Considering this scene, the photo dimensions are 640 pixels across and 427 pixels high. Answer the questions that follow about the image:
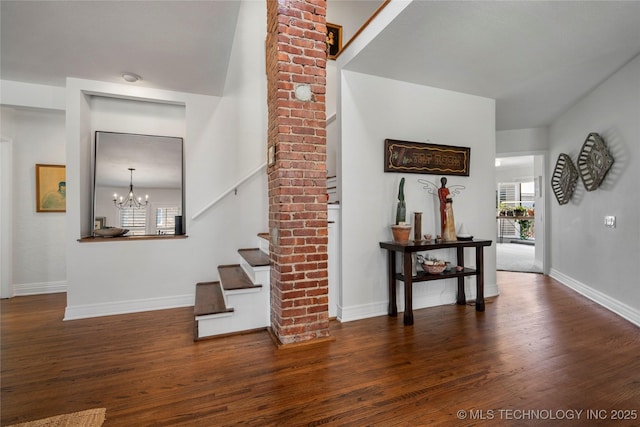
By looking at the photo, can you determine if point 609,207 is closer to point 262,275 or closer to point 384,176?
point 384,176

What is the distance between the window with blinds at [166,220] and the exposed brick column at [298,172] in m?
1.85

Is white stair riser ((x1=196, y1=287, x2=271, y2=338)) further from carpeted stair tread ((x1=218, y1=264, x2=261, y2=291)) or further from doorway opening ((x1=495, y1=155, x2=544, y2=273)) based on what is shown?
doorway opening ((x1=495, y1=155, x2=544, y2=273))

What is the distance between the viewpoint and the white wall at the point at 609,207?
2926 millimetres

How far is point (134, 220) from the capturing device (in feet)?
11.9

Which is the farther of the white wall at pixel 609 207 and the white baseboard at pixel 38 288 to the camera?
the white baseboard at pixel 38 288

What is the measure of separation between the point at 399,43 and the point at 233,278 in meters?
2.62

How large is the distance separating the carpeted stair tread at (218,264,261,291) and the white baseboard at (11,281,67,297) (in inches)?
99.6

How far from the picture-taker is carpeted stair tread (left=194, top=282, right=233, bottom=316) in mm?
2559

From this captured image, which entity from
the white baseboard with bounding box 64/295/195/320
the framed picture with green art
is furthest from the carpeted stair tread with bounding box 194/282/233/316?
the framed picture with green art

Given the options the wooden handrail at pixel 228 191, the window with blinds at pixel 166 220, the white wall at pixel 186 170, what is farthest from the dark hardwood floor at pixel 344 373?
the wooden handrail at pixel 228 191

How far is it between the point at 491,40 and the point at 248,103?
2.67 m

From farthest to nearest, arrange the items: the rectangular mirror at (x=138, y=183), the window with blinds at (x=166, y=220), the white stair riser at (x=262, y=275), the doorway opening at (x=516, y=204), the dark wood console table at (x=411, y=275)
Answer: the doorway opening at (x=516, y=204) < the window with blinds at (x=166, y=220) < the rectangular mirror at (x=138, y=183) < the dark wood console table at (x=411, y=275) < the white stair riser at (x=262, y=275)

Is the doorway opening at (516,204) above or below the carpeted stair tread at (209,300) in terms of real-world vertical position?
above

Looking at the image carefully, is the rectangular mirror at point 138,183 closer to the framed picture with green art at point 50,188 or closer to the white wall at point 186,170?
the white wall at point 186,170
